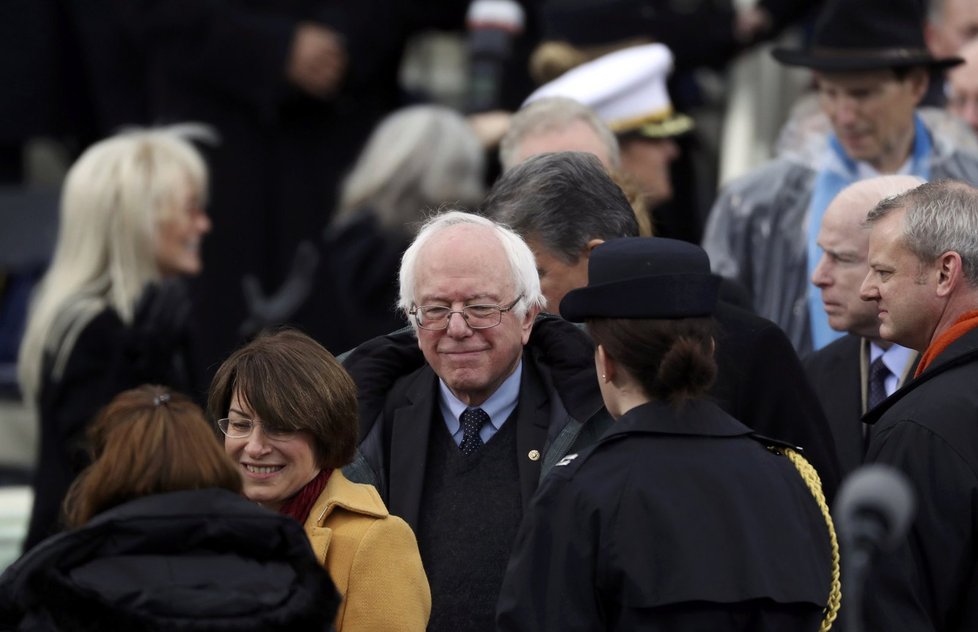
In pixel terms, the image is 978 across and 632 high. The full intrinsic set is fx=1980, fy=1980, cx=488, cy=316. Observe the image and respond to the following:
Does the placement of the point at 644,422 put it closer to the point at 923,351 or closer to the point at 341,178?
the point at 923,351

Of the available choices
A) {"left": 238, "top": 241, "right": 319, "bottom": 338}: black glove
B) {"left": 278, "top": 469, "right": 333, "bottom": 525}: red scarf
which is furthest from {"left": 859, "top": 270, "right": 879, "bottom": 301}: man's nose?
{"left": 238, "top": 241, "right": 319, "bottom": 338}: black glove

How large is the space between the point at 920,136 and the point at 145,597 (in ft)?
13.1

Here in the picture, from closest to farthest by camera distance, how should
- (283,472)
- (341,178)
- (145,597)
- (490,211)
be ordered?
(145,597) < (283,472) < (490,211) < (341,178)

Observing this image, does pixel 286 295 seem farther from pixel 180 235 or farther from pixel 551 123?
pixel 551 123

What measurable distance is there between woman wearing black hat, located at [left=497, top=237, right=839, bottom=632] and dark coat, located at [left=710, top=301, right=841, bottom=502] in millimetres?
693

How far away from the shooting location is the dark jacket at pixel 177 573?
3545 millimetres

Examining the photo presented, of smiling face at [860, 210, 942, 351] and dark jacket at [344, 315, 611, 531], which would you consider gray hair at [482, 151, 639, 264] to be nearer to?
dark jacket at [344, 315, 611, 531]

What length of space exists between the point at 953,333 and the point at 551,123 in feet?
5.84

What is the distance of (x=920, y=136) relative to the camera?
6.77 metres

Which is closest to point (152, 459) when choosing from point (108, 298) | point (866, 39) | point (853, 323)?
point (853, 323)

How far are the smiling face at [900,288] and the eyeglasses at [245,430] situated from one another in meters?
1.51

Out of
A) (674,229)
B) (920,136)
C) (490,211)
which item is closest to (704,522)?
(490,211)

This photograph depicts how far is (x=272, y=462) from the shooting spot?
4.31 metres

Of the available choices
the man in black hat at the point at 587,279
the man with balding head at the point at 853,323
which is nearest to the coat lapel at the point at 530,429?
the man in black hat at the point at 587,279
